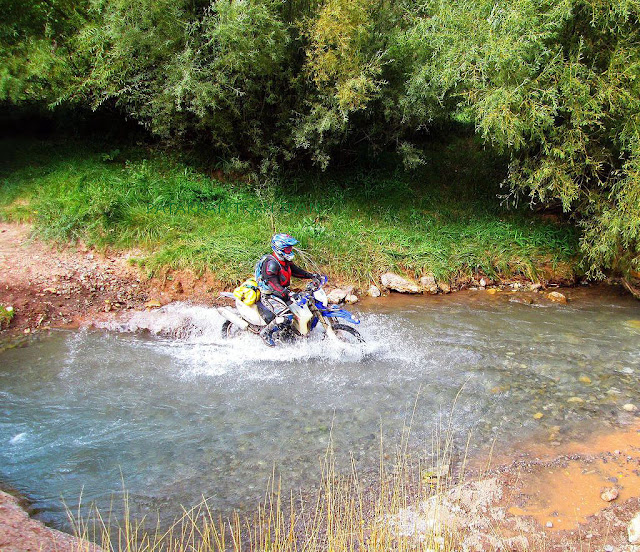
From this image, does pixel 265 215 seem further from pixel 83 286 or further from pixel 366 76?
pixel 83 286

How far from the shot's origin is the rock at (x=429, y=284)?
11.2 metres

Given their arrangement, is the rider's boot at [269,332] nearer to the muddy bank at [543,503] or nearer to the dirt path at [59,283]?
the dirt path at [59,283]

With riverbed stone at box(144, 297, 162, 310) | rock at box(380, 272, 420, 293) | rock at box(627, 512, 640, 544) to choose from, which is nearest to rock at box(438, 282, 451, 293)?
rock at box(380, 272, 420, 293)

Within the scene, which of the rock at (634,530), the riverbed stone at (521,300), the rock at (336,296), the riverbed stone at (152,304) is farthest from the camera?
the riverbed stone at (521,300)

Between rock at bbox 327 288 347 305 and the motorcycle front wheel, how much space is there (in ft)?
7.13

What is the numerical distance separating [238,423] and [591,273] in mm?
9243

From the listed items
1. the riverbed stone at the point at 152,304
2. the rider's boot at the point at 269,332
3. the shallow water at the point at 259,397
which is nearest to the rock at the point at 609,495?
the shallow water at the point at 259,397

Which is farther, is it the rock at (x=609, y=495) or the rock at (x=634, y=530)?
the rock at (x=609, y=495)

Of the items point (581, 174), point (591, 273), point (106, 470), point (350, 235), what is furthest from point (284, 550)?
point (591, 273)

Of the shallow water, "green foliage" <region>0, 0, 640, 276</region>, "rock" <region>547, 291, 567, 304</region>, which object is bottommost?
the shallow water

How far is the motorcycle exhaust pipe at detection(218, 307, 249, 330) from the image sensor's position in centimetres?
834

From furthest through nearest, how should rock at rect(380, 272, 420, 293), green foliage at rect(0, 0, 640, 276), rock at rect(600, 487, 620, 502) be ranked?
1. rock at rect(380, 272, 420, 293)
2. green foliage at rect(0, 0, 640, 276)
3. rock at rect(600, 487, 620, 502)

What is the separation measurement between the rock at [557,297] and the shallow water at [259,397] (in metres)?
0.95

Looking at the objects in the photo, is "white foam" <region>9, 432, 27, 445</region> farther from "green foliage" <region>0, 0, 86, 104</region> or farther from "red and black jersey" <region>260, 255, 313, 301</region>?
"green foliage" <region>0, 0, 86, 104</region>
